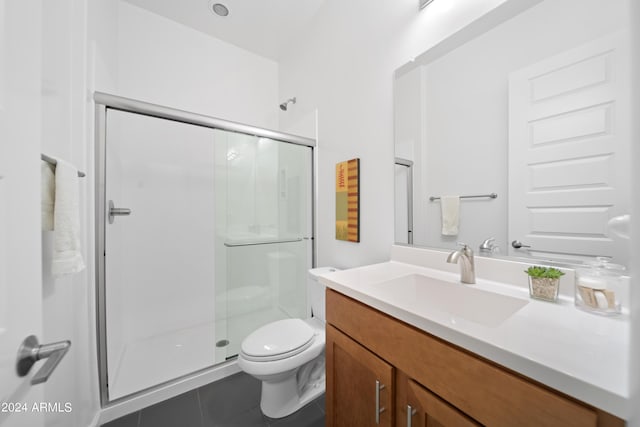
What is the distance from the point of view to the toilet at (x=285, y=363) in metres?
1.15

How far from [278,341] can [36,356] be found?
0.97 m

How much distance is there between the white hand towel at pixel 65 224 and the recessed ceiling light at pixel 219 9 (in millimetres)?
1747

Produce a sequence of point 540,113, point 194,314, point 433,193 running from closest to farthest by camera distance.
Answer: point 540,113, point 433,193, point 194,314

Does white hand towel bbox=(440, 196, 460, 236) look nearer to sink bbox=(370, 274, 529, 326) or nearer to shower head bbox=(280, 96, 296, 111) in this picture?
sink bbox=(370, 274, 529, 326)

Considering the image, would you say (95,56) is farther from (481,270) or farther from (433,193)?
(481,270)

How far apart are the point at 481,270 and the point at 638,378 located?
A: 2.30ft

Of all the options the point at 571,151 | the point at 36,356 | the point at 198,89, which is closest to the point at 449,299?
the point at 571,151

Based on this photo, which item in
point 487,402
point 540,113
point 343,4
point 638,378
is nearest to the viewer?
point 638,378

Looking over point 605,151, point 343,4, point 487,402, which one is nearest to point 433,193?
point 605,151

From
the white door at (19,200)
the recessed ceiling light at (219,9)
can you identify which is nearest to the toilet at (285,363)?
the white door at (19,200)

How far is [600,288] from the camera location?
64 centimetres

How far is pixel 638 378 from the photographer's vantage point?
0.31 metres

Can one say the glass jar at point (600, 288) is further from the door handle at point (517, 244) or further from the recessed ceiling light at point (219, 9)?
the recessed ceiling light at point (219, 9)

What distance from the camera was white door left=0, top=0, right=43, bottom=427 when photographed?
38cm
